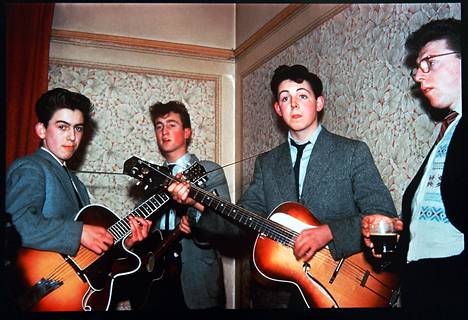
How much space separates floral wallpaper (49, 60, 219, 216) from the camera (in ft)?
6.61

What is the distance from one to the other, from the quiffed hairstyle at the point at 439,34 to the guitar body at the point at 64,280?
133 centimetres

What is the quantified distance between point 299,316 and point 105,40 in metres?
1.31

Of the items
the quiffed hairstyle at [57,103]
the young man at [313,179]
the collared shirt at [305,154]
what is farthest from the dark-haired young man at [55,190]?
the collared shirt at [305,154]

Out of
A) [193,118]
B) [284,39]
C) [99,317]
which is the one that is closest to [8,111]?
[193,118]

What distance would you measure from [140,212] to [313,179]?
25.8 inches

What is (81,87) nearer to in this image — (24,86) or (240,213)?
(24,86)

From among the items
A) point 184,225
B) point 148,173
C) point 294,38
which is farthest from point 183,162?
point 294,38

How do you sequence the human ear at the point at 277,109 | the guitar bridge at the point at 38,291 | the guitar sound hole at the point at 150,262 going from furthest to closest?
the human ear at the point at 277,109
the guitar sound hole at the point at 150,262
the guitar bridge at the point at 38,291

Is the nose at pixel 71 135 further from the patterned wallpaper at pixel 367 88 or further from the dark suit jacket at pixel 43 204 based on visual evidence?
the patterned wallpaper at pixel 367 88

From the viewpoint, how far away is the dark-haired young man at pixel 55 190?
1.88m

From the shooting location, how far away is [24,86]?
2012 mm

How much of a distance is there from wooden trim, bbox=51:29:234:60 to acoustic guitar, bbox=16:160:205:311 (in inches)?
26.6

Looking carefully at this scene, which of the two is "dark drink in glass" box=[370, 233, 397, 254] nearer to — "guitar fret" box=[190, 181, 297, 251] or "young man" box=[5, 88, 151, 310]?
"guitar fret" box=[190, 181, 297, 251]

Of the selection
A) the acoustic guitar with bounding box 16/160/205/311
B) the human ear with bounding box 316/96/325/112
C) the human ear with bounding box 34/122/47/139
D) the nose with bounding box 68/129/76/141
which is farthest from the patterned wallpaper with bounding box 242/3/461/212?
the human ear with bounding box 34/122/47/139
